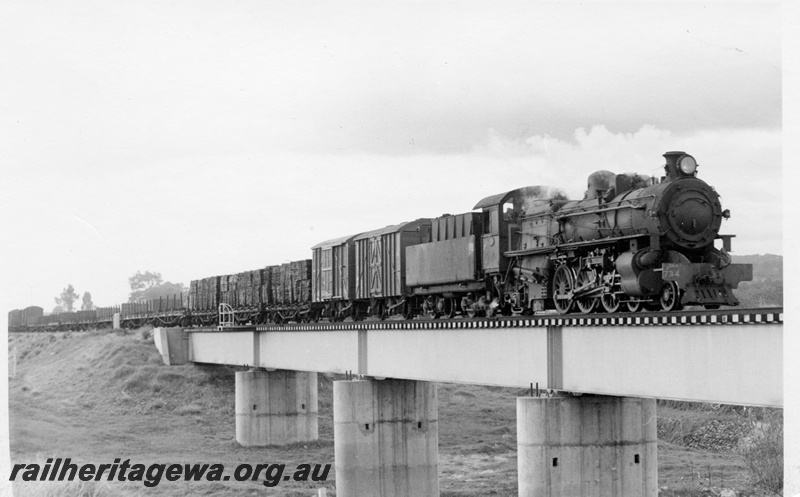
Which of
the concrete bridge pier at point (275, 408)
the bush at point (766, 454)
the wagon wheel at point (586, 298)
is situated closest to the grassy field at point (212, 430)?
the bush at point (766, 454)

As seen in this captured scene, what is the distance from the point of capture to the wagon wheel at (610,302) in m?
21.8

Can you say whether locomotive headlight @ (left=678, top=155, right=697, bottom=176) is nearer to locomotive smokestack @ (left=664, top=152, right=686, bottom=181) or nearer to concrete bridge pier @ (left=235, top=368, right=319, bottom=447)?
locomotive smokestack @ (left=664, top=152, right=686, bottom=181)

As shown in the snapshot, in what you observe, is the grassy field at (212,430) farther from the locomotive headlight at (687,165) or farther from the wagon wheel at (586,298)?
the locomotive headlight at (687,165)

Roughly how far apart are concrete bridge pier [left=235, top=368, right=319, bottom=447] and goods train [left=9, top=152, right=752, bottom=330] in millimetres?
4647

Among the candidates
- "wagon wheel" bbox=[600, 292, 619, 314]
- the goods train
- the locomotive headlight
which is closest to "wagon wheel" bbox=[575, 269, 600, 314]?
→ the goods train

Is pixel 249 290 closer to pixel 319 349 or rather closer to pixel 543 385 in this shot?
pixel 319 349

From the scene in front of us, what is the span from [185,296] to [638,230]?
5393 cm

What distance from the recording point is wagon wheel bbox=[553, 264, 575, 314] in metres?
23.4

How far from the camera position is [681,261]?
834 inches

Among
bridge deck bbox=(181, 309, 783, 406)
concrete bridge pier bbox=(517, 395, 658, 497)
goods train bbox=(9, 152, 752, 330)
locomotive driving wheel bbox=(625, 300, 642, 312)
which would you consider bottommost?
concrete bridge pier bbox=(517, 395, 658, 497)

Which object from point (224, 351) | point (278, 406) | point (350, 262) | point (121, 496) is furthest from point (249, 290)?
point (121, 496)

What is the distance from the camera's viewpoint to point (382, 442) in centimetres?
3269

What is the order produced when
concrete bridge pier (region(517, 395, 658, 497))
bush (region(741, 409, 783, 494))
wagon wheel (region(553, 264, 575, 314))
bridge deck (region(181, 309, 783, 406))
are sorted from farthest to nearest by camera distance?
bush (region(741, 409, 783, 494)) → wagon wheel (region(553, 264, 575, 314)) → concrete bridge pier (region(517, 395, 658, 497)) → bridge deck (region(181, 309, 783, 406))

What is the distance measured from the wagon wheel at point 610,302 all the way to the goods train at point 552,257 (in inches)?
1.0
